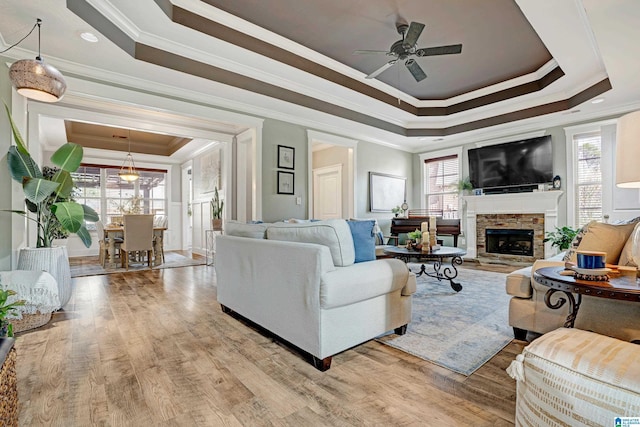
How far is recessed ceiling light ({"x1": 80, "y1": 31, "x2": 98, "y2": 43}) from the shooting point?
280 cm

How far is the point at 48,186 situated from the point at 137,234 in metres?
2.83

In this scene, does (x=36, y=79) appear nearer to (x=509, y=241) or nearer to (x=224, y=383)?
(x=224, y=383)

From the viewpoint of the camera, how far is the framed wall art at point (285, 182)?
A: 520 cm

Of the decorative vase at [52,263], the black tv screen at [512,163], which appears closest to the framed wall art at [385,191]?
the black tv screen at [512,163]

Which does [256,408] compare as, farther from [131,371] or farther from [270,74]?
[270,74]

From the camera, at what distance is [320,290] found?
1.89 m

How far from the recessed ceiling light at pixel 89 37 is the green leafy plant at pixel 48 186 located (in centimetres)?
96

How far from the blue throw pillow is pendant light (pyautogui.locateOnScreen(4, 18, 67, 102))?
2.77 metres

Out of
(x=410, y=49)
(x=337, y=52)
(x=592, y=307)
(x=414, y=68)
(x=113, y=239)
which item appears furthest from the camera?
(x=113, y=239)

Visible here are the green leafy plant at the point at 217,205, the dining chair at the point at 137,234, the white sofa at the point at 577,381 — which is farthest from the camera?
the green leafy plant at the point at 217,205

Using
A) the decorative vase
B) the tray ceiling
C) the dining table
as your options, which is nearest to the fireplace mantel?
the tray ceiling

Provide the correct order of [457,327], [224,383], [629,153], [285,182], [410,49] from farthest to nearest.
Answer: [285,182], [410,49], [457,327], [224,383], [629,153]

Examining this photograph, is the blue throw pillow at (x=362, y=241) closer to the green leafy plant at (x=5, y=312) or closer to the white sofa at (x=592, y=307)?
the white sofa at (x=592, y=307)

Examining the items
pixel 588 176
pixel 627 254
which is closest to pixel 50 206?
pixel 627 254
